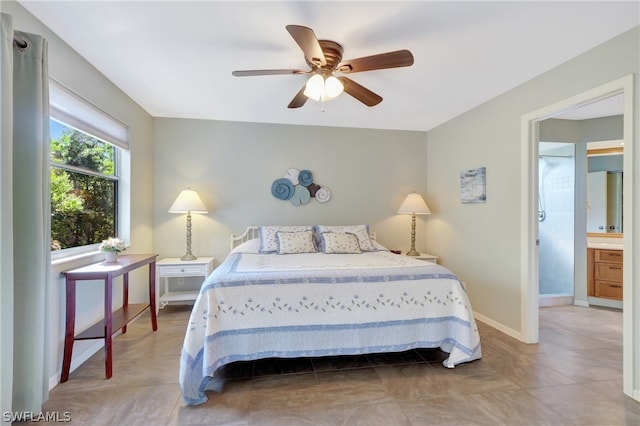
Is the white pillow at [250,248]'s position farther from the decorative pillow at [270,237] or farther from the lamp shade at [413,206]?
the lamp shade at [413,206]

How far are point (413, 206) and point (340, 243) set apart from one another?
4.23ft

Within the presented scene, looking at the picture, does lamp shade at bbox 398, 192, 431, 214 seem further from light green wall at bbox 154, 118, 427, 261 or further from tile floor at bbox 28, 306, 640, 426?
tile floor at bbox 28, 306, 640, 426

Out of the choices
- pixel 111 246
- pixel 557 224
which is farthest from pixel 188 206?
pixel 557 224

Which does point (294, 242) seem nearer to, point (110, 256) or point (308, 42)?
point (110, 256)

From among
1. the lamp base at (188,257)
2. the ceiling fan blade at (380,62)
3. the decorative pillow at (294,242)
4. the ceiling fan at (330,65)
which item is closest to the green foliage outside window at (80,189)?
the lamp base at (188,257)

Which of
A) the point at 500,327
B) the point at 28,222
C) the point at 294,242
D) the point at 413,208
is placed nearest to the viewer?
the point at 28,222

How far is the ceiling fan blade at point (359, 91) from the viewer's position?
2262mm

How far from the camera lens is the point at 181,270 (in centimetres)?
346

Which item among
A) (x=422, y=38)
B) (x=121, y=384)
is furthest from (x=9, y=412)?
(x=422, y=38)

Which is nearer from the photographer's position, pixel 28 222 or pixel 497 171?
pixel 28 222

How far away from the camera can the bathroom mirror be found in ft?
13.7

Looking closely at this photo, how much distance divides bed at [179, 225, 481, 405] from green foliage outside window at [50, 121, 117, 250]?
1319 millimetres

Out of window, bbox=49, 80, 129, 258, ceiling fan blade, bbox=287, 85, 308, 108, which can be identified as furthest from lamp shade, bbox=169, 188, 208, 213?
ceiling fan blade, bbox=287, 85, 308, 108

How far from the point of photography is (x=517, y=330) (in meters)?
2.85
